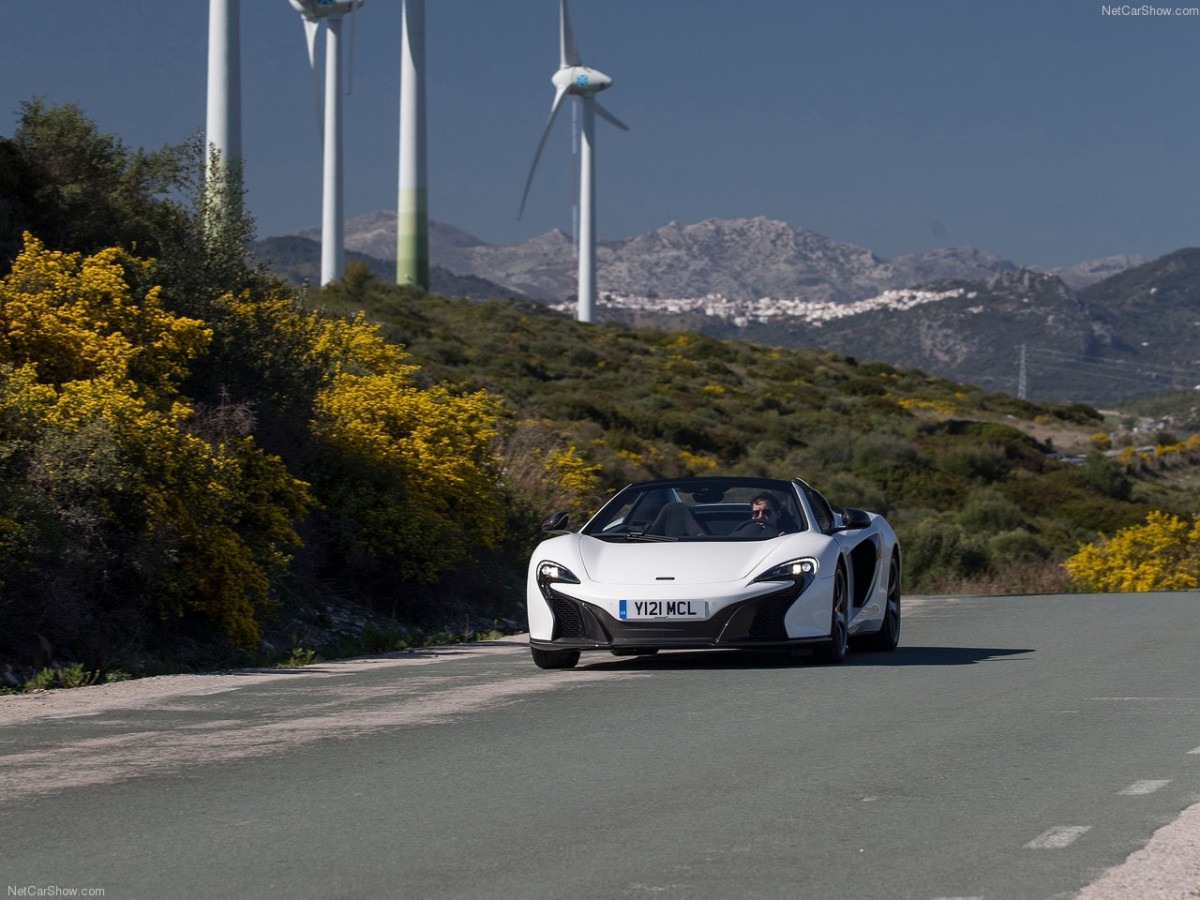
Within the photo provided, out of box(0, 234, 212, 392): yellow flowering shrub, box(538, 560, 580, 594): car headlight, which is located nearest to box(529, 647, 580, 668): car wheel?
box(538, 560, 580, 594): car headlight

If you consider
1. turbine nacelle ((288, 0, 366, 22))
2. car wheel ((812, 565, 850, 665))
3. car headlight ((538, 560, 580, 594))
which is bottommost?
car wheel ((812, 565, 850, 665))

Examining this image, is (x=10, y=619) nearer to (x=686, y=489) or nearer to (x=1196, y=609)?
(x=686, y=489)

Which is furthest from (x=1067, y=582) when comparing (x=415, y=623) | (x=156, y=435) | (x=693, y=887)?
(x=693, y=887)

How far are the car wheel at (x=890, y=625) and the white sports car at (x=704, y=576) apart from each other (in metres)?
0.62

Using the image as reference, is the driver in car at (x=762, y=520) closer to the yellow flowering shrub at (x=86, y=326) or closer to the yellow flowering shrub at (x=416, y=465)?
the yellow flowering shrub at (x=86, y=326)

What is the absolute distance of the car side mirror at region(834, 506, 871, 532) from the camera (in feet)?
41.2

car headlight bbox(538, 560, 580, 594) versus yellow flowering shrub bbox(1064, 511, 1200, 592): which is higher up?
car headlight bbox(538, 560, 580, 594)

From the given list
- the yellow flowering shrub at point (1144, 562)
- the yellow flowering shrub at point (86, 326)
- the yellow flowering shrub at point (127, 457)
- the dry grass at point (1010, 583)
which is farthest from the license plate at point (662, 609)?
the yellow flowering shrub at point (1144, 562)

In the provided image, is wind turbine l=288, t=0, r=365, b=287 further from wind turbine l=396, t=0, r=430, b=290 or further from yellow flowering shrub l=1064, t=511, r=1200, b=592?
yellow flowering shrub l=1064, t=511, r=1200, b=592

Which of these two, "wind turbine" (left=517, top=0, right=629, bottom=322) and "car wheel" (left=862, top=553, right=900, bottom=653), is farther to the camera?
"wind turbine" (left=517, top=0, right=629, bottom=322)

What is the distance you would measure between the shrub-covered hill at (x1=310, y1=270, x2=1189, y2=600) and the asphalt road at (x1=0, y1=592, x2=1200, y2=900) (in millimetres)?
20145

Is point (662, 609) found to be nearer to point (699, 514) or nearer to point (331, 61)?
point (699, 514)

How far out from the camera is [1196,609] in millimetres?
19266

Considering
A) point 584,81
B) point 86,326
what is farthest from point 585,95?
point 86,326
